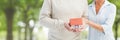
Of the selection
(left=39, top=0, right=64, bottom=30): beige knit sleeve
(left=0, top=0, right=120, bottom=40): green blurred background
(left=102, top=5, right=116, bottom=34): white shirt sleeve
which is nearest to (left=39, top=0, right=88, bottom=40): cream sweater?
(left=39, top=0, right=64, bottom=30): beige knit sleeve

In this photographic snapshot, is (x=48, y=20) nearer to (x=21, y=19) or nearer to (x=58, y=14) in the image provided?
(x=58, y=14)

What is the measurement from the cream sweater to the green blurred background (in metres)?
2.17

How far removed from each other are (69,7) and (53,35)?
0.16 meters

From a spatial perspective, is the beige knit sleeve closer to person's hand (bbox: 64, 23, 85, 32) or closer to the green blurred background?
person's hand (bbox: 64, 23, 85, 32)

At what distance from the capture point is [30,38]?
3.54 m

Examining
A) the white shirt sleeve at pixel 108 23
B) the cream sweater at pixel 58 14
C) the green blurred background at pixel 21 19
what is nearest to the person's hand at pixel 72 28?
the cream sweater at pixel 58 14

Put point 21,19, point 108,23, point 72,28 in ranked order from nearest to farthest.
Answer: point 72,28 < point 108,23 < point 21,19

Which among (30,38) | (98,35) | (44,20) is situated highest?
(44,20)

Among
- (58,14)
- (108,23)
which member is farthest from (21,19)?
(58,14)

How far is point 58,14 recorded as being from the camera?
1.21m

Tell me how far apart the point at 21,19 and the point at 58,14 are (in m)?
2.34

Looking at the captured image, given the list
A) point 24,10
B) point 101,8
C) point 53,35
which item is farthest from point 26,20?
point 53,35

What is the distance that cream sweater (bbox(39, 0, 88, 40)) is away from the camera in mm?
1201

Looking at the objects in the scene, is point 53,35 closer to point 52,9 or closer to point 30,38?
point 52,9
